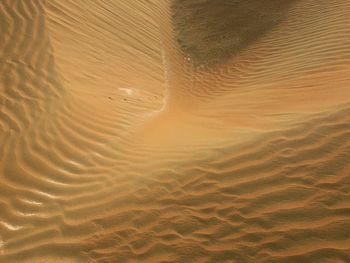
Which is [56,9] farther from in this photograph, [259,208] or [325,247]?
[325,247]

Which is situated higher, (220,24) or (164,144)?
(220,24)

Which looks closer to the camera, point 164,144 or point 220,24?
point 164,144

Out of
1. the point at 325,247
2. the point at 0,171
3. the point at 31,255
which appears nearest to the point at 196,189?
the point at 325,247

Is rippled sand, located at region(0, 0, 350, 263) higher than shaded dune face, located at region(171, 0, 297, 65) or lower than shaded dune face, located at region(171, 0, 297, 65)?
lower

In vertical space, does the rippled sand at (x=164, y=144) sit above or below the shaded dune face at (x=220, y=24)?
below
